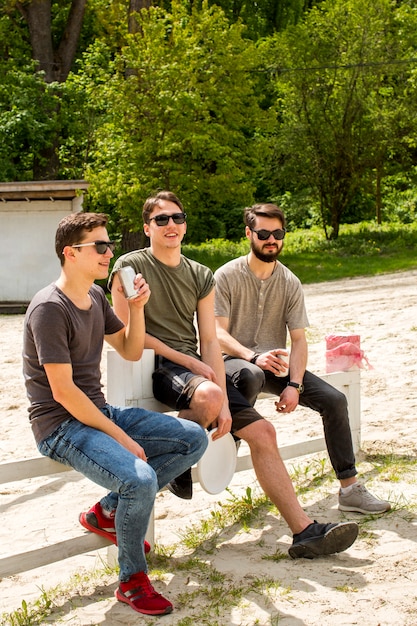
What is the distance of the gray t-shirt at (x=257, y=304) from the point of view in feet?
16.9

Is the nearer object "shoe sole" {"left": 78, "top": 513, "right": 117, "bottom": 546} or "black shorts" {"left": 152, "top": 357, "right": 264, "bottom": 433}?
"shoe sole" {"left": 78, "top": 513, "right": 117, "bottom": 546}

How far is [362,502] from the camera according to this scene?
188 inches

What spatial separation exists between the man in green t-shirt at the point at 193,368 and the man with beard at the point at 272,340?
27 cm

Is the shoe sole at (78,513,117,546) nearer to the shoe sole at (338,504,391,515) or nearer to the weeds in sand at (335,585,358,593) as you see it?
the weeds in sand at (335,585,358,593)

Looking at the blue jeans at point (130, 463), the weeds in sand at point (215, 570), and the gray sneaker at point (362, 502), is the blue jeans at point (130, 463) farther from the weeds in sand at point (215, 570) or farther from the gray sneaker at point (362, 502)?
the gray sneaker at point (362, 502)

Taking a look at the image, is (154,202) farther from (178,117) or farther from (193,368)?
(178,117)

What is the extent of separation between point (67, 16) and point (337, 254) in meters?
13.8

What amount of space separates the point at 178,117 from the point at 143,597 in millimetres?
18587

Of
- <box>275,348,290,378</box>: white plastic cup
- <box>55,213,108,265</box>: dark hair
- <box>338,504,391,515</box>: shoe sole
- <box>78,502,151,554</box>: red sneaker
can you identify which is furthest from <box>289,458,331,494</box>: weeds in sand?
<box>55,213,108,265</box>: dark hair

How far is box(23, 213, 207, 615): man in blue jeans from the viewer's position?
11.8ft

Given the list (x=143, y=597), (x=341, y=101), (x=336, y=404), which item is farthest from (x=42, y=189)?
(x=143, y=597)

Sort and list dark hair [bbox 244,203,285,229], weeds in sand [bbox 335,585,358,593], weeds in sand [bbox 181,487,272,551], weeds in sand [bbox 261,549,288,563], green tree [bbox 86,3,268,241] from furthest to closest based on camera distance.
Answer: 1. green tree [bbox 86,3,268,241]
2. dark hair [bbox 244,203,285,229]
3. weeds in sand [bbox 181,487,272,551]
4. weeds in sand [bbox 261,549,288,563]
5. weeds in sand [bbox 335,585,358,593]

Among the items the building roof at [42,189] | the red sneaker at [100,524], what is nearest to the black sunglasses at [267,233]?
the red sneaker at [100,524]

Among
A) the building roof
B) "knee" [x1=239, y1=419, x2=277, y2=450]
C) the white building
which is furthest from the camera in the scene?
the white building
